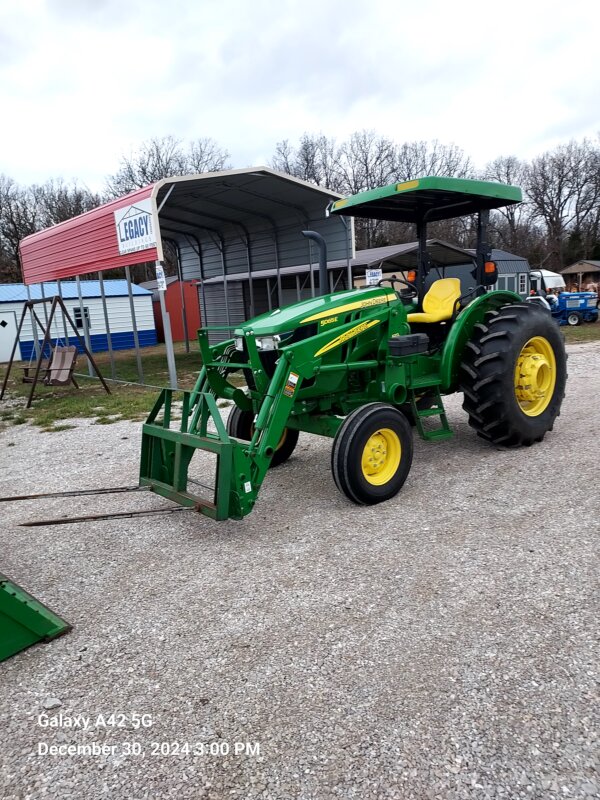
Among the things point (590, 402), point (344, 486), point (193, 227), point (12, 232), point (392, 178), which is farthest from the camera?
point (392, 178)

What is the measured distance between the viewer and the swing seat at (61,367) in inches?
459

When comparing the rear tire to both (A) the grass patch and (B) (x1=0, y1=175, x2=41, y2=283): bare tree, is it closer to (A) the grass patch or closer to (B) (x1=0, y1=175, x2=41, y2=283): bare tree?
(A) the grass patch

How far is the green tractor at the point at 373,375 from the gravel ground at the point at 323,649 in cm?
44

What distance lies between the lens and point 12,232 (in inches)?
1400

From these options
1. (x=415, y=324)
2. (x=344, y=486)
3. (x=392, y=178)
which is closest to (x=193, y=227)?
(x=415, y=324)

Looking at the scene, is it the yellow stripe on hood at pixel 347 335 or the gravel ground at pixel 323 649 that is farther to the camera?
the yellow stripe on hood at pixel 347 335

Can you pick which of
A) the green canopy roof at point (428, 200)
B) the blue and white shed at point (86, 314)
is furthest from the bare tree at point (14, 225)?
the green canopy roof at point (428, 200)

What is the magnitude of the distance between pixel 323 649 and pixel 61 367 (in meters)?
10.6

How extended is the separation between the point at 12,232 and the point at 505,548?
38.9m

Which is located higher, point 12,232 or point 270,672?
point 12,232

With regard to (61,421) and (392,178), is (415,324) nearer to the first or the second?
(61,421)

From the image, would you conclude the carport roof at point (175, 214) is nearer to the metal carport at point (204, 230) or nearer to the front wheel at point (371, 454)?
the metal carport at point (204, 230)

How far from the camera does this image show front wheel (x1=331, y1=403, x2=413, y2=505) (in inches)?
161

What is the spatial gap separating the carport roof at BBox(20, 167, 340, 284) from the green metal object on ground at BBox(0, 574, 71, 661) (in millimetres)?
7574
